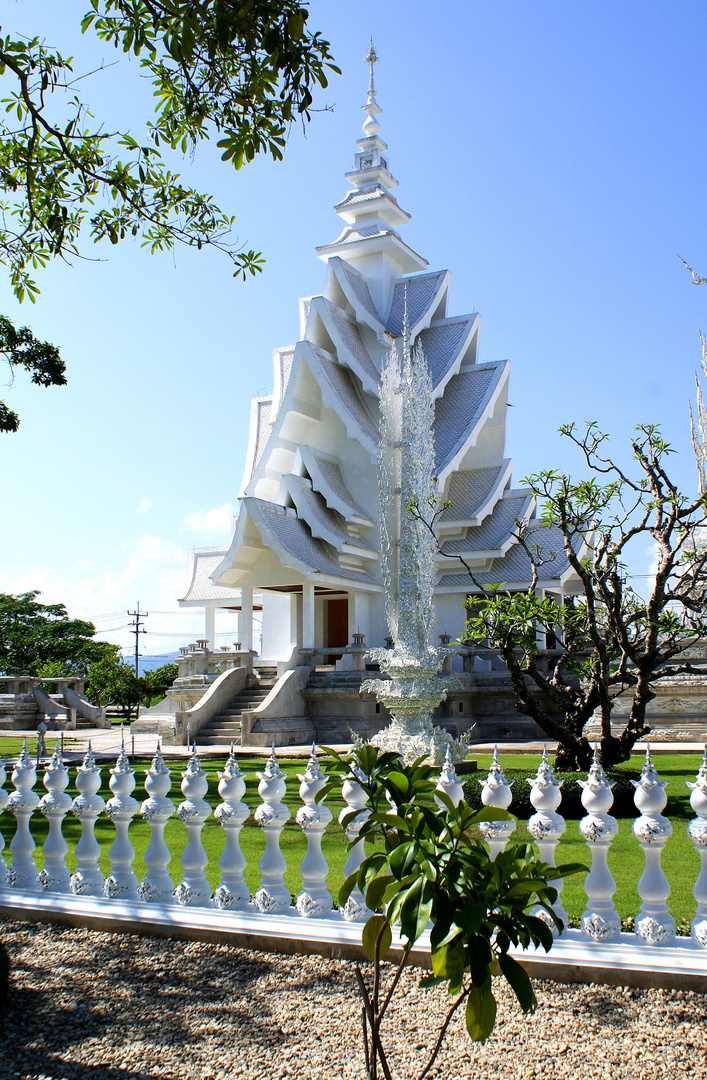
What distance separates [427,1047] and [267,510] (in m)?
18.0

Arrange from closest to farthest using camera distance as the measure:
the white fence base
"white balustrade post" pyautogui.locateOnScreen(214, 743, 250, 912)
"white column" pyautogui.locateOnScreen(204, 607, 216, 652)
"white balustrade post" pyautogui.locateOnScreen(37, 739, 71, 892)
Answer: the white fence base, "white balustrade post" pyautogui.locateOnScreen(214, 743, 250, 912), "white balustrade post" pyautogui.locateOnScreen(37, 739, 71, 892), "white column" pyautogui.locateOnScreen(204, 607, 216, 652)

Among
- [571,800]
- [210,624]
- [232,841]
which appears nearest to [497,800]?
[232,841]

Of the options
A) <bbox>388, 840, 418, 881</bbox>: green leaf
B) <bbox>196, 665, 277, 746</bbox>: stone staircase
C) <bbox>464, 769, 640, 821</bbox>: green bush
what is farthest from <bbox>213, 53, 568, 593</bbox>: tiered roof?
<bbox>388, 840, 418, 881</bbox>: green leaf

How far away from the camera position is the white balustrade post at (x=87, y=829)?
4699mm

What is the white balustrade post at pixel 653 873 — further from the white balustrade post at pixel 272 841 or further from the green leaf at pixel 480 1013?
the white balustrade post at pixel 272 841

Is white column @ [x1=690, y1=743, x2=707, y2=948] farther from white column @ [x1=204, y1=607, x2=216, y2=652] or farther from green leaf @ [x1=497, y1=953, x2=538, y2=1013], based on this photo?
white column @ [x1=204, y1=607, x2=216, y2=652]

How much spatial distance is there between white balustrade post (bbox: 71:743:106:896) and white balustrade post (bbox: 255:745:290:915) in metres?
1.06

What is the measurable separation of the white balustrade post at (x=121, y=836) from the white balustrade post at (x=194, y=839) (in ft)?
1.18

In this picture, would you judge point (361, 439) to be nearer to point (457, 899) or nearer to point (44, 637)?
point (457, 899)

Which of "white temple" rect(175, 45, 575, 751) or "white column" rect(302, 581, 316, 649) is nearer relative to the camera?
"white column" rect(302, 581, 316, 649)

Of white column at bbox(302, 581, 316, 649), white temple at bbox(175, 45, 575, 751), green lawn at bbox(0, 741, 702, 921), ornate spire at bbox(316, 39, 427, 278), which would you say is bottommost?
green lawn at bbox(0, 741, 702, 921)

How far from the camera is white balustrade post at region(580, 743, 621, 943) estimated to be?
3555 mm

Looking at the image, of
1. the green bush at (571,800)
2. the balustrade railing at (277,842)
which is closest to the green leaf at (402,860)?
the balustrade railing at (277,842)

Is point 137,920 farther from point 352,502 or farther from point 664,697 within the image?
point 352,502
